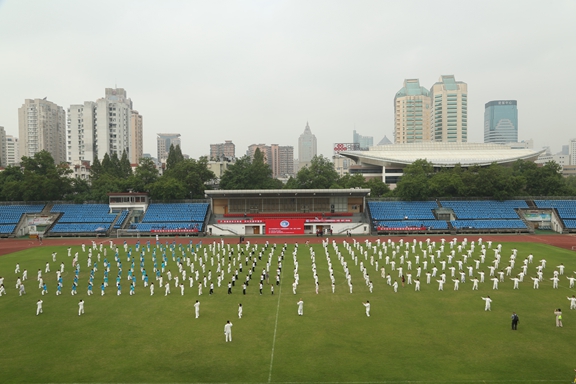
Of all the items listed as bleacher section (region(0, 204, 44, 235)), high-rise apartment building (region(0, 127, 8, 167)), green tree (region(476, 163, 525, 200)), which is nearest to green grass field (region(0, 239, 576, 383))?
bleacher section (region(0, 204, 44, 235))

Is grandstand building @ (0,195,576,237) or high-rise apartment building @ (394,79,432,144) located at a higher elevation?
high-rise apartment building @ (394,79,432,144)

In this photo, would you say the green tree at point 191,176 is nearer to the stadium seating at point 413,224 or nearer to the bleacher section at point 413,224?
the stadium seating at point 413,224

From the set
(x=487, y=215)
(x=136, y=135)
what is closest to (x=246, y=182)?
(x=487, y=215)

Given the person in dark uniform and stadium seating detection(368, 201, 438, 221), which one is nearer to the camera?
the person in dark uniform

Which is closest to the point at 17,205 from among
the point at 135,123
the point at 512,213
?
the point at 512,213

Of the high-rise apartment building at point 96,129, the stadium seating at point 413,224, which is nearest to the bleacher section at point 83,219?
the stadium seating at point 413,224

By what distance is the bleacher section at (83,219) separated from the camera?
4853 cm

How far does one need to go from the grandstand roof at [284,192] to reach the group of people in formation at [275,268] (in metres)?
12.3

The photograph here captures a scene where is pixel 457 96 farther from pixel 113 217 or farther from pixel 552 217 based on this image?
pixel 113 217

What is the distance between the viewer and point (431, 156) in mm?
79875

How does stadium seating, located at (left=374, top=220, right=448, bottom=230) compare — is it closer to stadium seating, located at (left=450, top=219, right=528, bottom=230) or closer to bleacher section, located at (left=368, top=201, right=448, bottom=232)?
bleacher section, located at (left=368, top=201, right=448, bottom=232)

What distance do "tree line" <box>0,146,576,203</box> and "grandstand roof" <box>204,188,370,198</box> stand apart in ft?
22.8

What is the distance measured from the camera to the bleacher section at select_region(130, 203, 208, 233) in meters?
48.5

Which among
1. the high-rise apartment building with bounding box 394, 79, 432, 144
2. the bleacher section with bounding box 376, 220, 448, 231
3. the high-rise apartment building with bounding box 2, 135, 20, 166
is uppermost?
the high-rise apartment building with bounding box 394, 79, 432, 144
